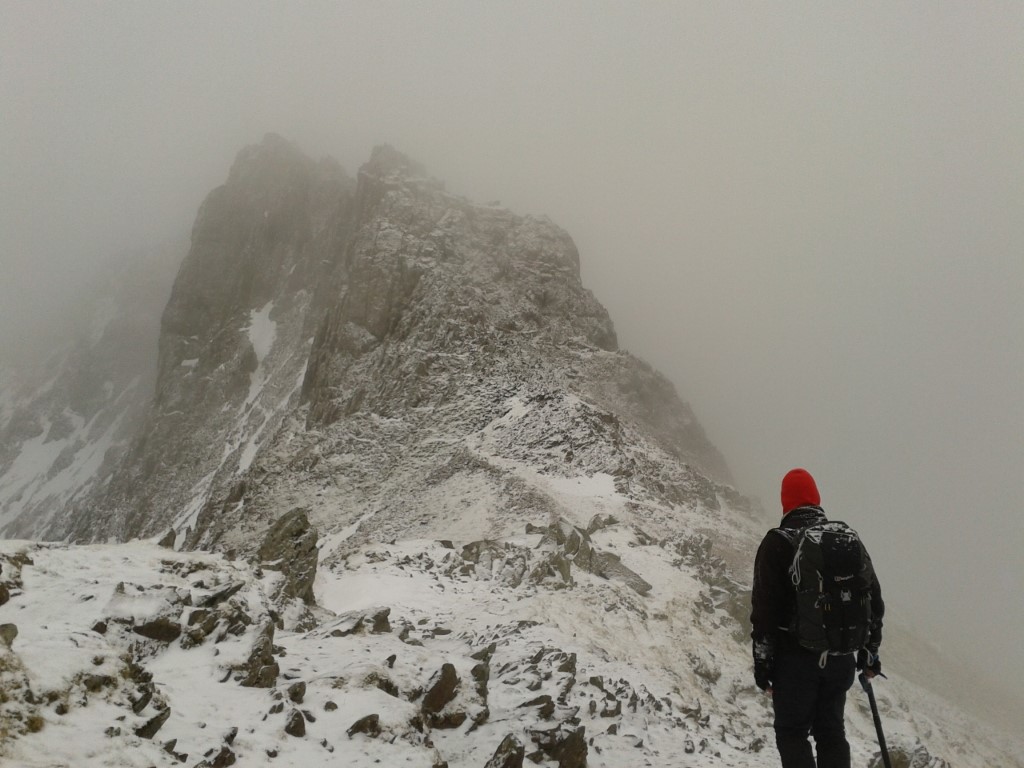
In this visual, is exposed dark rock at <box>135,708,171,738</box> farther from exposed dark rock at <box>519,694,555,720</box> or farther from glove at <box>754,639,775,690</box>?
glove at <box>754,639,775,690</box>

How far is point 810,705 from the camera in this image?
5145mm

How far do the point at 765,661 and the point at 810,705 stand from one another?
1.57 feet

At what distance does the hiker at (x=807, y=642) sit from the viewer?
4.96 meters

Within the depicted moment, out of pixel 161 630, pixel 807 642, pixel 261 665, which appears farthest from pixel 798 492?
pixel 161 630

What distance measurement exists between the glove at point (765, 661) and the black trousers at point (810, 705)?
0.20 feet

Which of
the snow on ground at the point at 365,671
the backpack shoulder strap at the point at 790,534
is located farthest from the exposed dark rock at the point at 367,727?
the backpack shoulder strap at the point at 790,534

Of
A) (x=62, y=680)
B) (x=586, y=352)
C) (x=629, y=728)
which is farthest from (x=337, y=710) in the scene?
(x=586, y=352)

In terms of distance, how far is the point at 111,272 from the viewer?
426ft

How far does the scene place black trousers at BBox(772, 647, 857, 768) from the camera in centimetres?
509

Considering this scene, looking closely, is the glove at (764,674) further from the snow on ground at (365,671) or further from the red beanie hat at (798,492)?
the snow on ground at (365,671)

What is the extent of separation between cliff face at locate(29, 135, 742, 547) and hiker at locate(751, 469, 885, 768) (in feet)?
59.0

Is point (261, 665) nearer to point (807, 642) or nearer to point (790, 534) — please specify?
point (807, 642)

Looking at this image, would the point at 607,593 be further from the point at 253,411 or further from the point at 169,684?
the point at 253,411

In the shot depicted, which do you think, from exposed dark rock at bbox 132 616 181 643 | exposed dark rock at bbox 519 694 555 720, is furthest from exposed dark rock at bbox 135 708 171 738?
exposed dark rock at bbox 519 694 555 720
